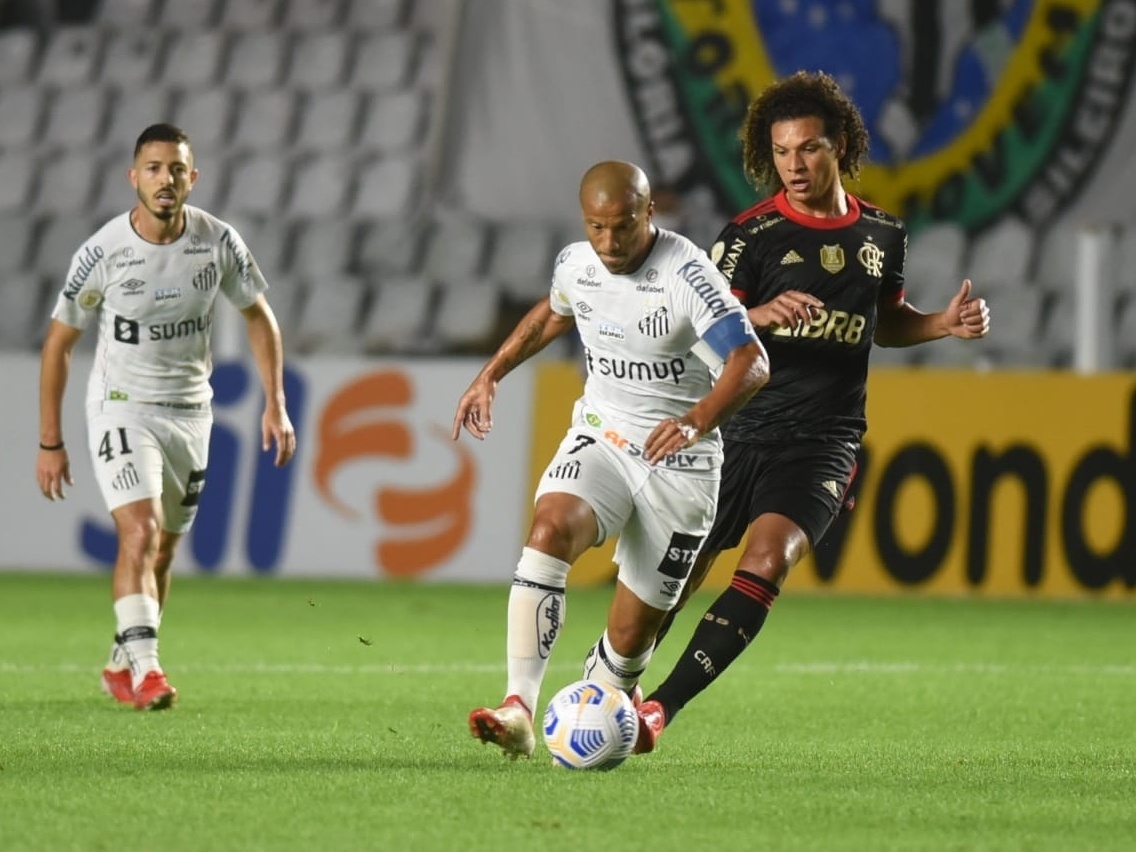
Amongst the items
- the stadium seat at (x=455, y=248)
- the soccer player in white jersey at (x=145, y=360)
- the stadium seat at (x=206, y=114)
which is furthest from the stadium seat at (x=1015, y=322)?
the soccer player in white jersey at (x=145, y=360)

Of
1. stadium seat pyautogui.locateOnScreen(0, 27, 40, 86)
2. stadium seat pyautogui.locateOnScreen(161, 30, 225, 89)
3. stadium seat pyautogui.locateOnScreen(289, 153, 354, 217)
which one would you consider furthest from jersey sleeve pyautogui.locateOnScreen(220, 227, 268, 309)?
stadium seat pyautogui.locateOnScreen(0, 27, 40, 86)

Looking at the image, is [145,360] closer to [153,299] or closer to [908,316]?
[153,299]

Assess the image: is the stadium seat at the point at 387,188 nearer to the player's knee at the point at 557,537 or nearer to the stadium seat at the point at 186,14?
the stadium seat at the point at 186,14

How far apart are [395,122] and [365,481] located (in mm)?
6079

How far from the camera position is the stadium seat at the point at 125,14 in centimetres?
2011

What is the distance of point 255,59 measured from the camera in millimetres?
19438

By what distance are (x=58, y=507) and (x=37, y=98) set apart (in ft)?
23.6

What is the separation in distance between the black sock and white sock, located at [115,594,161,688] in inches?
82.5

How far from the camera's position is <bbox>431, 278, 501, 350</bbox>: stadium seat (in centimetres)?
1628

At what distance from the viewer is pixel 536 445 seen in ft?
43.9

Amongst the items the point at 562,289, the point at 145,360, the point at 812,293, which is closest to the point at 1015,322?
the point at 145,360

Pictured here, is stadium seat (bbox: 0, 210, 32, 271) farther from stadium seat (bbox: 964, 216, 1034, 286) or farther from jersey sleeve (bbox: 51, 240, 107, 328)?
jersey sleeve (bbox: 51, 240, 107, 328)

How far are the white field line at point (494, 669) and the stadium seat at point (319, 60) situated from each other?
10.9m

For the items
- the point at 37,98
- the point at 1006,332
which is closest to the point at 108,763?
the point at 1006,332
